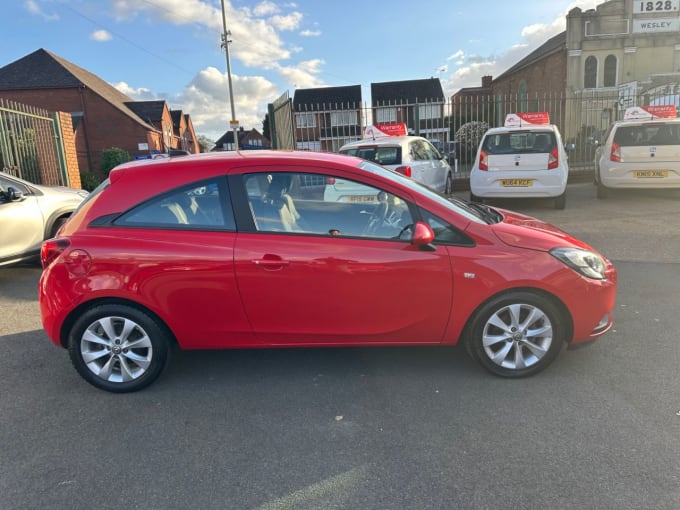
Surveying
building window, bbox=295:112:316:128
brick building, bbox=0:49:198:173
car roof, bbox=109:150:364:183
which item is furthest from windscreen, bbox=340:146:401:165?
brick building, bbox=0:49:198:173

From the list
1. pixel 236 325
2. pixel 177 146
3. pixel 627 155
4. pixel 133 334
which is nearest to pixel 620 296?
pixel 236 325

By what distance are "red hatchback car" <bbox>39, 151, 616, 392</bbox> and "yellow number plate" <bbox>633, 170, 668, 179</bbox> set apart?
8.29m

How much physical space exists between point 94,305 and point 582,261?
3.39m

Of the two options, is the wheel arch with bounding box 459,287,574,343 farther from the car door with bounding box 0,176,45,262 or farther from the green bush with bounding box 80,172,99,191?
the green bush with bounding box 80,172,99,191

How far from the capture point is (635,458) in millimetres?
2580

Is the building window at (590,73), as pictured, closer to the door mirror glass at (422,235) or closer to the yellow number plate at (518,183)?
the yellow number plate at (518,183)

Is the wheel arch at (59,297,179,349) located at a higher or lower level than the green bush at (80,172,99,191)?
lower

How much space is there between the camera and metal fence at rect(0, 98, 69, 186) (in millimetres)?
9680

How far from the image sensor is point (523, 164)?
9656 millimetres

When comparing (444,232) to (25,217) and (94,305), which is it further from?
(25,217)

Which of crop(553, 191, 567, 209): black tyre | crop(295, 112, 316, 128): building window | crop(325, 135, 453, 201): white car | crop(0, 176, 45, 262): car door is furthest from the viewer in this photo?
crop(295, 112, 316, 128): building window

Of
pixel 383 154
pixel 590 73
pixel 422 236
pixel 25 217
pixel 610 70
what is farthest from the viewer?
pixel 590 73

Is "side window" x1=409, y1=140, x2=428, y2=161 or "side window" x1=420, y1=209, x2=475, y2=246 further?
"side window" x1=409, y1=140, x2=428, y2=161

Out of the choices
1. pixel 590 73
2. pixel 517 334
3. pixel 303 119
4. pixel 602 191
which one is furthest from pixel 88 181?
pixel 590 73
